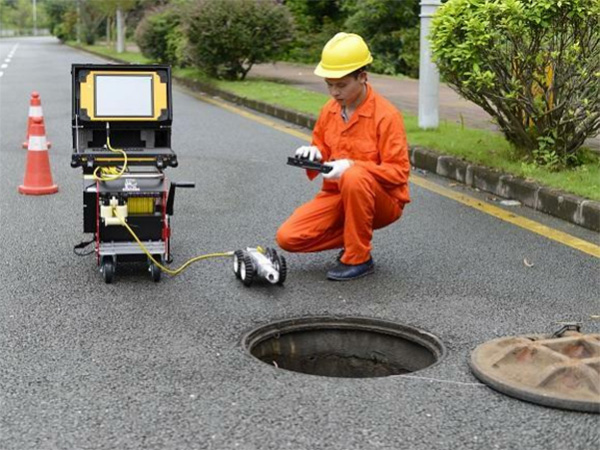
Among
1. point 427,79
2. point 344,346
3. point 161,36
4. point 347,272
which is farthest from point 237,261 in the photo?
point 161,36

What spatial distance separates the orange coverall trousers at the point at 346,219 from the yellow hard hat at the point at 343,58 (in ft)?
1.73

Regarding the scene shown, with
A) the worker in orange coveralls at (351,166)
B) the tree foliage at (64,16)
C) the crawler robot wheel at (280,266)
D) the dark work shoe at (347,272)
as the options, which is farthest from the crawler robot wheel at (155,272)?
the tree foliage at (64,16)

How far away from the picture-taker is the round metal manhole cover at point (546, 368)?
3668 millimetres

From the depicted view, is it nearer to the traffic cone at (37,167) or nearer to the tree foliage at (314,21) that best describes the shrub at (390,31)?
the tree foliage at (314,21)

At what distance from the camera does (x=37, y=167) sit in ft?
26.5

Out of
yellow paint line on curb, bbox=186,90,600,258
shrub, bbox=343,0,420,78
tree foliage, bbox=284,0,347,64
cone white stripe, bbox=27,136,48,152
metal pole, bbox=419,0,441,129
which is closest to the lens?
yellow paint line on curb, bbox=186,90,600,258

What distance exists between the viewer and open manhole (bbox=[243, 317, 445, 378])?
4480 millimetres

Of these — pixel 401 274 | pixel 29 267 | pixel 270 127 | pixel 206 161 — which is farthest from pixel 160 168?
pixel 270 127

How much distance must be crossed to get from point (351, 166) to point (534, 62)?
113 inches

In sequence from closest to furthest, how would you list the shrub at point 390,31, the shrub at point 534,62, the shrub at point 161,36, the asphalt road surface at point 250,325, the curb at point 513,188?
the asphalt road surface at point 250,325 < the curb at point 513,188 < the shrub at point 534,62 < the shrub at point 161,36 < the shrub at point 390,31

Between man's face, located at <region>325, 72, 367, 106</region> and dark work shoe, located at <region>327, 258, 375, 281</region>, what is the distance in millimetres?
935

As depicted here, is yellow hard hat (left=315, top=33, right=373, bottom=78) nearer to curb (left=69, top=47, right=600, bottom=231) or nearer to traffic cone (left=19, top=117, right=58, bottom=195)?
curb (left=69, top=47, right=600, bottom=231)

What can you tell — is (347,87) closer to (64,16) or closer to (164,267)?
(164,267)

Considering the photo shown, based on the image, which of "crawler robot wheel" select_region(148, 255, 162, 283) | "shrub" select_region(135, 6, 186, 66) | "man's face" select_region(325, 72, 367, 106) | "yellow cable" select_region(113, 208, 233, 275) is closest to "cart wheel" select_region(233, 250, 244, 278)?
"yellow cable" select_region(113, 208, 233, 275)
